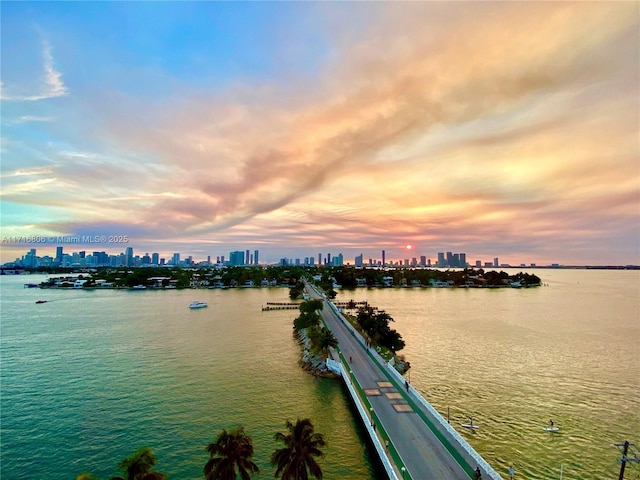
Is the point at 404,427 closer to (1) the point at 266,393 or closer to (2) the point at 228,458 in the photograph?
(2) the point at 228,458

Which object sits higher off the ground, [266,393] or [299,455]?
[299,455]

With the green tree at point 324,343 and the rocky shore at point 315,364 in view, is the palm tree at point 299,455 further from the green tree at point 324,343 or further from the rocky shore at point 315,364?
the green tree at point 324,343

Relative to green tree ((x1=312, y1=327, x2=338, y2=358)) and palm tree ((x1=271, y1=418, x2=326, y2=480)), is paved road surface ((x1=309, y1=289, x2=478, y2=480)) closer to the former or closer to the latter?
green tree ((x1=312, y1=327, x2=338, y2=358))

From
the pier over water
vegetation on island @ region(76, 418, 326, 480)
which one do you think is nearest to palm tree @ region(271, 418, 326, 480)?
vegetation on island @ region(76, 418, 326, 480)

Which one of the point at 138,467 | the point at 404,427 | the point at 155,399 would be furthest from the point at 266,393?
the point at 138,467

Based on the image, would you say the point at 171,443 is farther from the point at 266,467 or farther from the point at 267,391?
the point at 267,391

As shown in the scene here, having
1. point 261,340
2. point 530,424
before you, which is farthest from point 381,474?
point 261,340

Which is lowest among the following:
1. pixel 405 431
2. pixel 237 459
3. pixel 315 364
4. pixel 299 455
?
pixel 315 364
